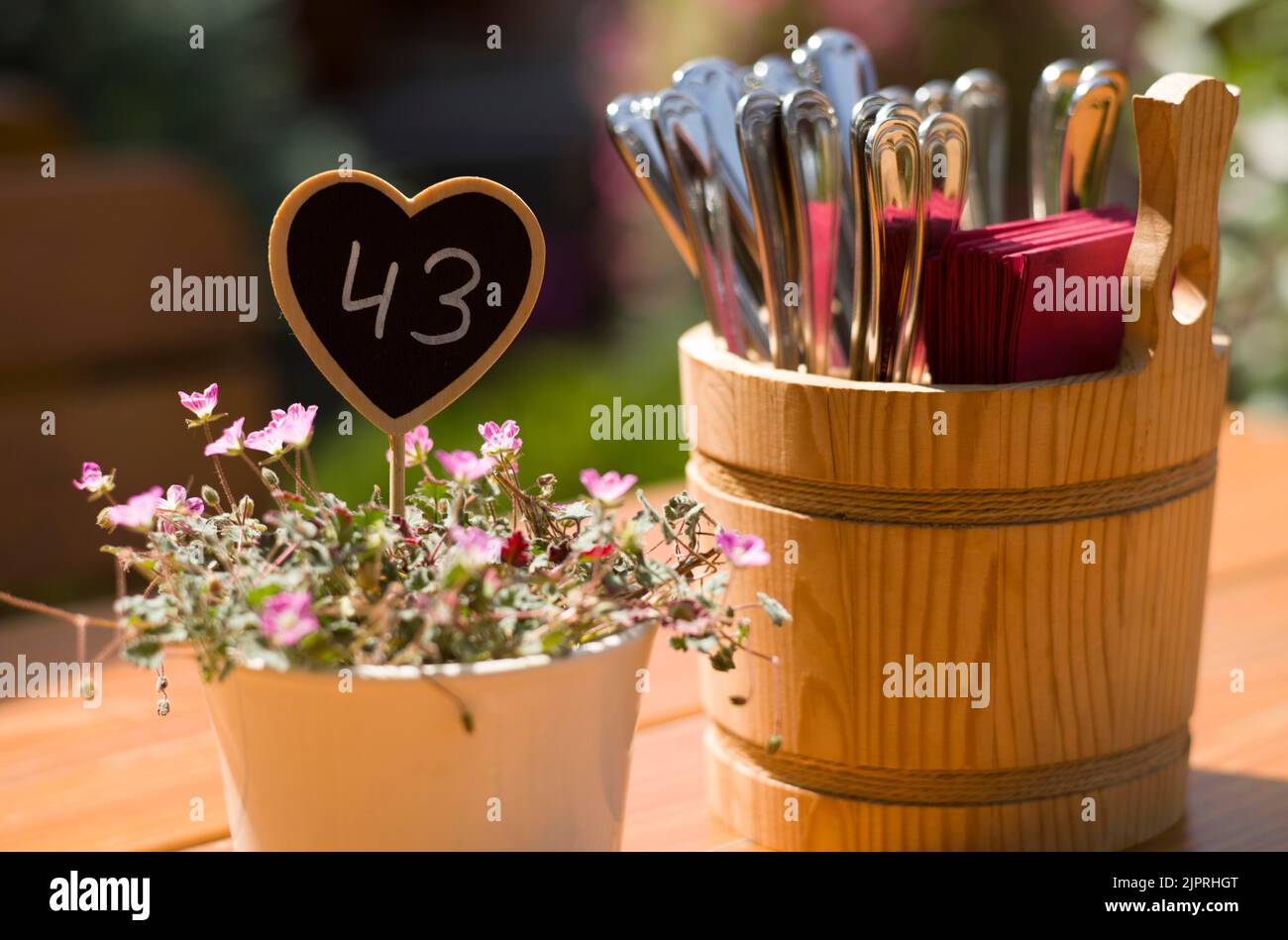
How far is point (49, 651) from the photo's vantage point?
699 mm

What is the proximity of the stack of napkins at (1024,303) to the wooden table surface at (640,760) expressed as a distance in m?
0.17

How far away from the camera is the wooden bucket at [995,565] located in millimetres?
452

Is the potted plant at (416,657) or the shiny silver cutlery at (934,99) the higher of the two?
the shiny silver cutlery at (934,99)

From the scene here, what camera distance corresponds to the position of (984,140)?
2.03 feet

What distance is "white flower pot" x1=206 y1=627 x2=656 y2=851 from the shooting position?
1.22 feet

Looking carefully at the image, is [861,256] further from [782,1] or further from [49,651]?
[782,1]

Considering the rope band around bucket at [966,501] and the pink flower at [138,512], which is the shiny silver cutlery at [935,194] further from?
the pink flower at [138,512]

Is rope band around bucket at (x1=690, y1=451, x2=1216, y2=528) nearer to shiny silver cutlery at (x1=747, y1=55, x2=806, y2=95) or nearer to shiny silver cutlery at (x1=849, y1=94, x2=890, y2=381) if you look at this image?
shiny silver cutlery at (x1=849, y1=94, x2=890, y2=381)

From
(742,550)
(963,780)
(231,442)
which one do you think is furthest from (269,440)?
(963,780)

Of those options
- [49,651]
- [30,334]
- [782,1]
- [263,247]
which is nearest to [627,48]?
[782,1]

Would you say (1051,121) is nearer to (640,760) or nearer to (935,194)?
(935,194)

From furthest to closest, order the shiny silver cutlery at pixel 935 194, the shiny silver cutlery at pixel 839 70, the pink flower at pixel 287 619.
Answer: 1. the shiny silver cutlery at pixel 839 70
2. the shiny silver cutlery at pixel 935 194
3. the pink flower at pixel 287 619

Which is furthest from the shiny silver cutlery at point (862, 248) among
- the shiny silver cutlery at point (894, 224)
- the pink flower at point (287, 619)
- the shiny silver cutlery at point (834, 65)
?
the pink flower at point (287, 619)

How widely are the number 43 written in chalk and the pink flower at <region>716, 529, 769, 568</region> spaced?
3.9 inches
